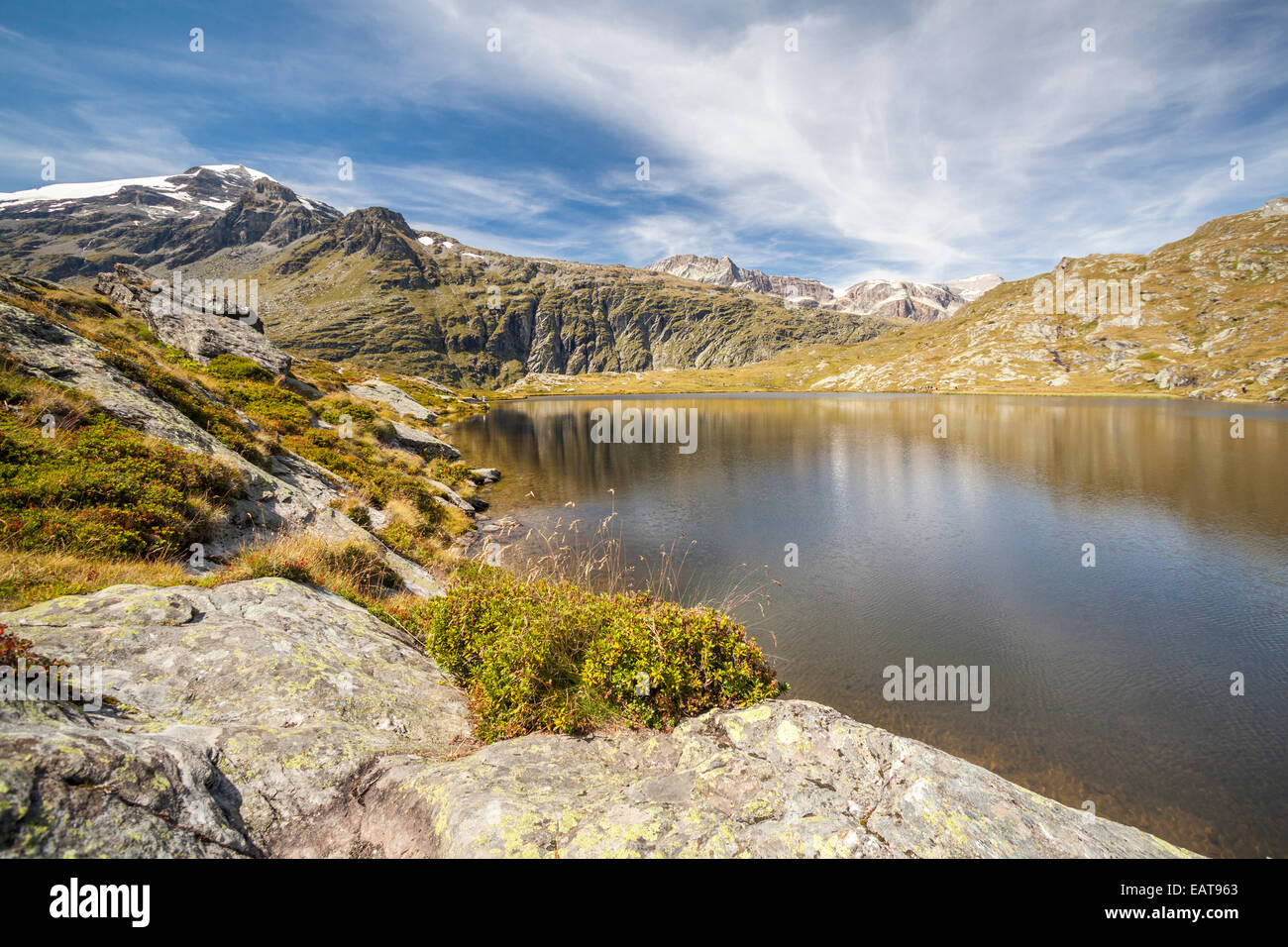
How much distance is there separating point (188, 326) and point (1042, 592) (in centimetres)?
5679

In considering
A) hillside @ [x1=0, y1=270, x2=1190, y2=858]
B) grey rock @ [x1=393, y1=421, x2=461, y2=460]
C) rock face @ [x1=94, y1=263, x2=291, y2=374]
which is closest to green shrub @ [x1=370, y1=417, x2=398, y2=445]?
grey rock @ [x1=393, y1=421, x2=461, y2=460]

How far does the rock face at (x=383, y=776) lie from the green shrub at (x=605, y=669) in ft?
1.70

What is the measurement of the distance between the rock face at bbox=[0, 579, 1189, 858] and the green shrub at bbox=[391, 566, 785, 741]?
519mm

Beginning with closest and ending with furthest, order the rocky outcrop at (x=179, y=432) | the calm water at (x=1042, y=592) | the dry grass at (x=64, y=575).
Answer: the dry grass at (x=64, y=575) → the calm water at (x=1042, y=592) → the rocky outcrop at (x=179, y=432)

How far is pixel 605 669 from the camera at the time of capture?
9.01 m

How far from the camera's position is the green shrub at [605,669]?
338 inches

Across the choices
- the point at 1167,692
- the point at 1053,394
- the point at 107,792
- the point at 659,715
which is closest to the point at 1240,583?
the point at 1167,692

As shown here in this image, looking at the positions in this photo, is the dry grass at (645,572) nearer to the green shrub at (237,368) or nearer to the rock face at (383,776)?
the rock face at (383,776)

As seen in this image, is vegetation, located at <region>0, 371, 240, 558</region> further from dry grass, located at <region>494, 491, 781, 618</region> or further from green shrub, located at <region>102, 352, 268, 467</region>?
dry grass, located at <region>494, 491, 781, 618</region>

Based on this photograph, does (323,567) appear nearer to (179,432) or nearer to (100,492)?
(100,492)

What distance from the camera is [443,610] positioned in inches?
444

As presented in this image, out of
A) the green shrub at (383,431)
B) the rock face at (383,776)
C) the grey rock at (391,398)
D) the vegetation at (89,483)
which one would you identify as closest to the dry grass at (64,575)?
the vegetation at (89,483)
